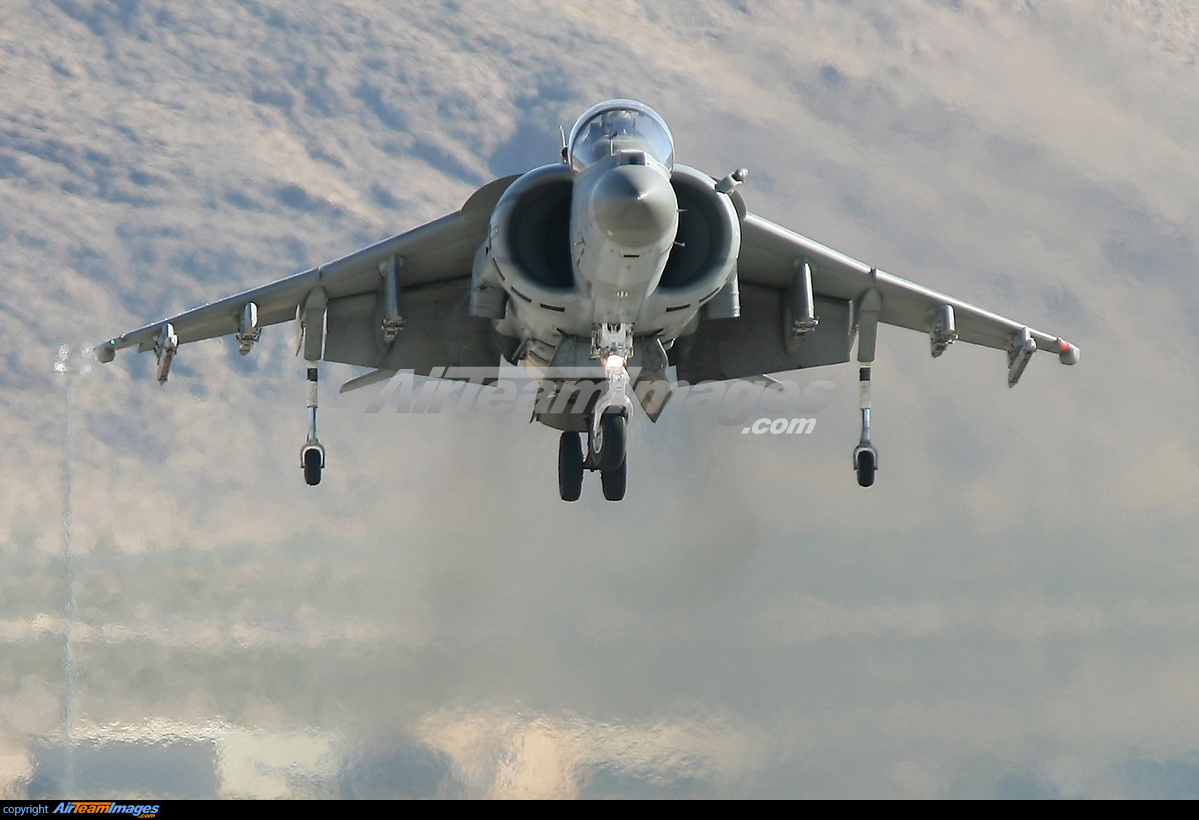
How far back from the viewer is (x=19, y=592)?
74.1 feet

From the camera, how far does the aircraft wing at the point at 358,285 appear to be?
17984mm

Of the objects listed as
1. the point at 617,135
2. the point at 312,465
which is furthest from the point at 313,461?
the point at 617,135

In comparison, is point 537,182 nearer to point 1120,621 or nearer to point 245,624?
point 245,624

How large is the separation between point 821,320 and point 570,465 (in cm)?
327

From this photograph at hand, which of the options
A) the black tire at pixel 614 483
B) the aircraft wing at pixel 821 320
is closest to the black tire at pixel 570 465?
the black tire at pixel 614 483

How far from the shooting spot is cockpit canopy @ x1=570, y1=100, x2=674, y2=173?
15664 mm

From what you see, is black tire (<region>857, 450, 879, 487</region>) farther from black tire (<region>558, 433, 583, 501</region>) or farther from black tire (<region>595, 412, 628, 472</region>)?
black tire (<region>595, 412, 628, 472</region>)

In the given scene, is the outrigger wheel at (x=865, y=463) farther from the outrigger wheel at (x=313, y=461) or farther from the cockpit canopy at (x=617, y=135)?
the outrigger wheel at (x=313, y=461)

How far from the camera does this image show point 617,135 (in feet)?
52.1

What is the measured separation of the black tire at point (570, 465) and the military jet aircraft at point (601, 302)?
19 mm

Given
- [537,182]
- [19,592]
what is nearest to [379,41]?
[19,592]

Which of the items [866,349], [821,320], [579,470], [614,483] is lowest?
[614,483]

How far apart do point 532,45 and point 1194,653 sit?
53.9 meters

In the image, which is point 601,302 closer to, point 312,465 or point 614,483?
point 614,483
